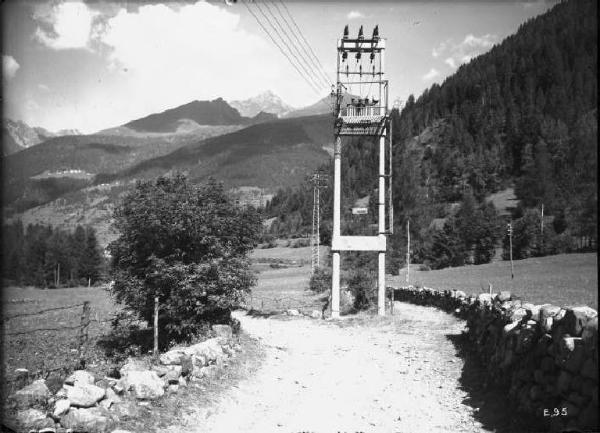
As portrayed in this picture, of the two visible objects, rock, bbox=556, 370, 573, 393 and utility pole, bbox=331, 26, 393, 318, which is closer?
rock, bbox=556, 370, 573, 393

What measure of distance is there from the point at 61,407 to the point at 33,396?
0.65 m

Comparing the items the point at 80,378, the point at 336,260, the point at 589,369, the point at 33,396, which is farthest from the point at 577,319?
the point at 336,260

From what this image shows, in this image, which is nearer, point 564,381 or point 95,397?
point 564,381

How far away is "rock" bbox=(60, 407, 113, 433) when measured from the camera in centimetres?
668

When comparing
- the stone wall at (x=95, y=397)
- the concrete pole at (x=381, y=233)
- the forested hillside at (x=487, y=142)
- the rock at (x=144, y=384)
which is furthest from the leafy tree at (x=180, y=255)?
the forested hillside at (x=487, y=142)

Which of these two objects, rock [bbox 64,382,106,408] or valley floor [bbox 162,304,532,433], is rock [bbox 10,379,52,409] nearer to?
rock [bbox 64,382,106,408]

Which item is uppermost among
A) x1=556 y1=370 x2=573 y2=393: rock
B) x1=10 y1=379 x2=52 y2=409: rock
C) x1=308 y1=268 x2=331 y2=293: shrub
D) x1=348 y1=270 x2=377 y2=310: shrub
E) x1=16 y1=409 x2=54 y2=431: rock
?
x1=556 y1=370 x2=573 y2=393: rock

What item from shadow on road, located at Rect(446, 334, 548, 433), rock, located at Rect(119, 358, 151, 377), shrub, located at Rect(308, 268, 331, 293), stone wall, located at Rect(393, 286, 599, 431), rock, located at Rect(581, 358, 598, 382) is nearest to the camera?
rock, located at Rect(581, 358, 598, 382)

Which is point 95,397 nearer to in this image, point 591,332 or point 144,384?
point 144,384

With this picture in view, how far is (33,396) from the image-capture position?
23.2 feet

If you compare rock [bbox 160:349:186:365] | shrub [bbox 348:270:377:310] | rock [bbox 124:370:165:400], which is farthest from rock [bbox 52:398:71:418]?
shrub [bbox 348:270:377:310]

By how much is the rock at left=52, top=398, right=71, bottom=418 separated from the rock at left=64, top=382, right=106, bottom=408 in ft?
0.27

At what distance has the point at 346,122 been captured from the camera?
23.6 metres

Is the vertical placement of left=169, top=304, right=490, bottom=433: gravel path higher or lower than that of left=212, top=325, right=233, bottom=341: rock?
lower
